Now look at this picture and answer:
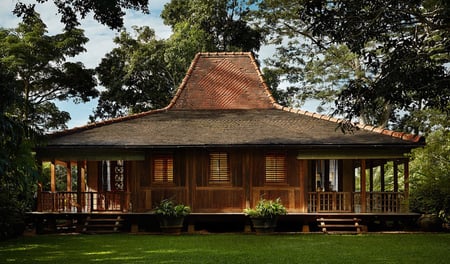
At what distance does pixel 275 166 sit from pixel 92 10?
9726 mm

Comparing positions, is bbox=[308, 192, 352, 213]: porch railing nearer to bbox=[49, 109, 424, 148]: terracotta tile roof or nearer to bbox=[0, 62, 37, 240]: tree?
bbox=[49, 109, 424, 148]: terracotta tile roof

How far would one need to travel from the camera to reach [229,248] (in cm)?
1580

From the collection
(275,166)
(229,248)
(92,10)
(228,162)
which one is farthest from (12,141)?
(275,166)

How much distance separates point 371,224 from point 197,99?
26.8 ft

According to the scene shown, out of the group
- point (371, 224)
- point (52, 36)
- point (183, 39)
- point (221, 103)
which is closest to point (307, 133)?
point (371, 224)

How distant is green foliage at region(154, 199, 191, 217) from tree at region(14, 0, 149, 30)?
7.64m

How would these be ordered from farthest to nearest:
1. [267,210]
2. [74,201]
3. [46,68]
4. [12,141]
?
1. [46,68]
2. [74,201]
3. [267,210]
4. [12,141]

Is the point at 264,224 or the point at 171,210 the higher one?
the point at 171,210

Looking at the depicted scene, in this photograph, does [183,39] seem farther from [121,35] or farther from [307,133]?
[307,133]

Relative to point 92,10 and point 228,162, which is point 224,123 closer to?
point 228,162

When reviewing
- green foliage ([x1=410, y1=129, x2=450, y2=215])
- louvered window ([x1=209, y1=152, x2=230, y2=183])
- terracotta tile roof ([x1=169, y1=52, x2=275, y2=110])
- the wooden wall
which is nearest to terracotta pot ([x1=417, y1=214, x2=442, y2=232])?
green foliage ([x1=410, y1=129, x2=450, y2=215])

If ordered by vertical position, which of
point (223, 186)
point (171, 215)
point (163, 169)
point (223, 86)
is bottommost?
point (171, 215)

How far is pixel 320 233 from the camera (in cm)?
2006

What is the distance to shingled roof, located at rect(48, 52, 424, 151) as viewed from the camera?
20.5m
